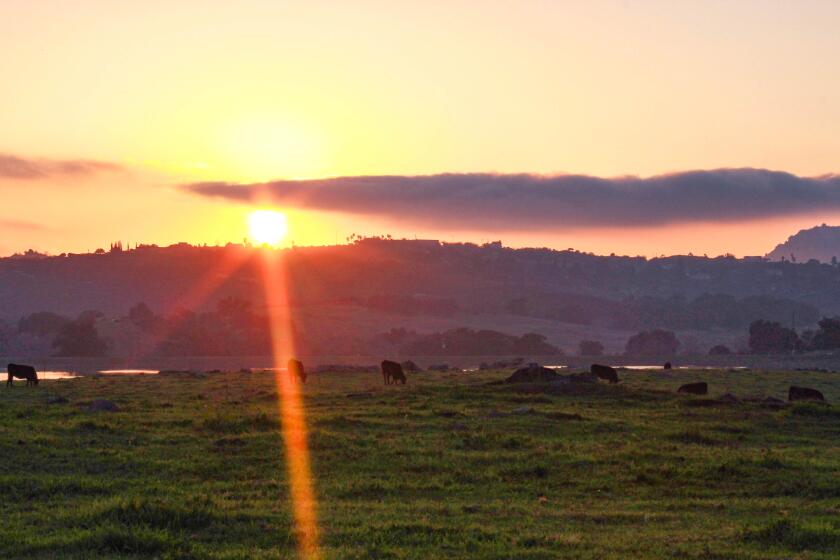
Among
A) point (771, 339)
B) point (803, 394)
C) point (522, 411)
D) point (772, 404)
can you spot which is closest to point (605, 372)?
point (803, 394)

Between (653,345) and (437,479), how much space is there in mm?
157775

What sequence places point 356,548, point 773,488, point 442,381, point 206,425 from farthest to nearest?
point 442,381, point 206,425, point 773,488, point 356,548

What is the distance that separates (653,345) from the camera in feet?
571

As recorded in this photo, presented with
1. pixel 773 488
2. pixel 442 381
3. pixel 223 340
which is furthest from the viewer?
pixel 223 340

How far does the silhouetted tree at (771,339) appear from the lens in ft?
445

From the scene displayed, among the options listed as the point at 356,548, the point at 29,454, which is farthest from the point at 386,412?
the point at 356,548

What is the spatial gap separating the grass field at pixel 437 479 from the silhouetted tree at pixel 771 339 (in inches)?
4095

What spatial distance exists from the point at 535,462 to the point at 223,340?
14217cm

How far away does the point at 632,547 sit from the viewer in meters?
15.6

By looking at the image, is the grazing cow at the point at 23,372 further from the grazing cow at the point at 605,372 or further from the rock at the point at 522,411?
the rock at the point at 522,411

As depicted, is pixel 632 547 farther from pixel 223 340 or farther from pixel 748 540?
pixel 223 340

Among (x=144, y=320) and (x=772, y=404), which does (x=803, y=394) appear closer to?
(x=772, y=404)

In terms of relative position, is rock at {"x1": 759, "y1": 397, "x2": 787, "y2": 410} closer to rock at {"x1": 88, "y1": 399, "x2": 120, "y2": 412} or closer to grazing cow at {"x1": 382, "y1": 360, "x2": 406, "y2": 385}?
grazing cow at {"x1": 382, "y1": 360, "x2": 406, "y2": 385}

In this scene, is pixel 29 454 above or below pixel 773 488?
above
